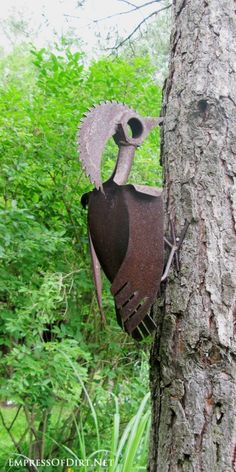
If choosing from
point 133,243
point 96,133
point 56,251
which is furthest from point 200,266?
point 56,251

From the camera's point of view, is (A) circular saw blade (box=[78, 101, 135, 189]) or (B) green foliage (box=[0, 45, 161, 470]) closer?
(A) circular saw blade (box=[78, 101, 135, 189])

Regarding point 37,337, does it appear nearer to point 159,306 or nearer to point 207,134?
point 159,306

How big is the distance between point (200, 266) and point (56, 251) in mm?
1251

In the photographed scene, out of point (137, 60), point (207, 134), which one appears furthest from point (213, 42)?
point (137, 60)

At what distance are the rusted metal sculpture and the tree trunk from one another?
113 millimetres

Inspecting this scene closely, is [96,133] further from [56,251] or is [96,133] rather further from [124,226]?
[56,251]

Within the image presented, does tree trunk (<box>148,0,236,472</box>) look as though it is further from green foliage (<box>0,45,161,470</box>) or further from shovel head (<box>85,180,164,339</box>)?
green foliage (<box>0,45,161,470</box>)

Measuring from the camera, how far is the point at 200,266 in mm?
1297

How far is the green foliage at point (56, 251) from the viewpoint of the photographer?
83.6 inches

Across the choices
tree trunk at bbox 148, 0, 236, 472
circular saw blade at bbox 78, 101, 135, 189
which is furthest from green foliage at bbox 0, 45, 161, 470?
circular saw blade at bbox 78, 101, 135, 189

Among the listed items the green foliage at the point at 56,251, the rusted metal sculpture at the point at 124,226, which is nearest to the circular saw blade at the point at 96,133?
the rusted metal sculpture at the point at 124,226

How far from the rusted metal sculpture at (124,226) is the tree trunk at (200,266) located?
11 cm

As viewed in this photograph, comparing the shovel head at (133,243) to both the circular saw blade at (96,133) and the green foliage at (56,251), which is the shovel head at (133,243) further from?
the green foliage at (56,251)

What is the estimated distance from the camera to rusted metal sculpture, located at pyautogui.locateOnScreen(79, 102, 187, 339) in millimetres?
1160
